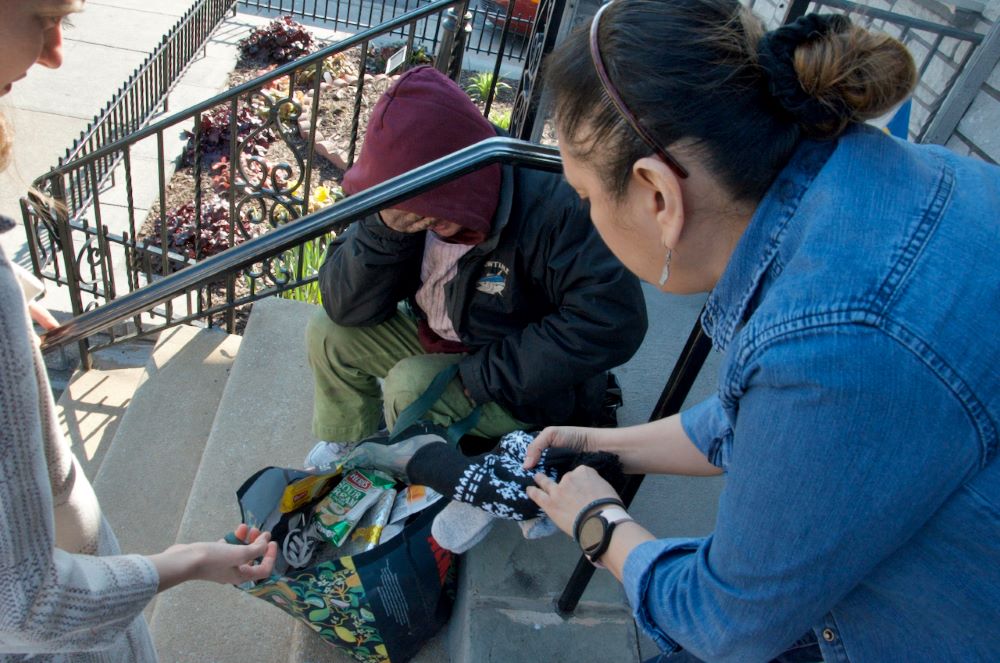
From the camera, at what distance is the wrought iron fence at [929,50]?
113 inches

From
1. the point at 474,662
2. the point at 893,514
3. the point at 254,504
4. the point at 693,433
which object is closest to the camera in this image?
the point at 893,514

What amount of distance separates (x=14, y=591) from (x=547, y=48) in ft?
8.82

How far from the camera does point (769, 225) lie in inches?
36.7

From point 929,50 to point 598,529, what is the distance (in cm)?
281

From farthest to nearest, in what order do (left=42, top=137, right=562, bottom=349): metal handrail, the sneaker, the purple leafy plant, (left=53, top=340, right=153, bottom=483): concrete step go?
1. the purple leafy plant
2. (left=53, top=340, right=153, bottom=483): concrete step
3. the sneaker
4. (left=42, top=137, right=562, bottom=349): metal handrail

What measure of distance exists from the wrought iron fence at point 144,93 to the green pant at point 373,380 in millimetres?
3496

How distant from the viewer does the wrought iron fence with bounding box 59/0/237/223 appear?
18.2 feet

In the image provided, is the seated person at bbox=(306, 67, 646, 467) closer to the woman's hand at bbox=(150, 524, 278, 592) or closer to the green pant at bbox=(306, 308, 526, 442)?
the green pant at bbox=(306, 308, 526, 442)

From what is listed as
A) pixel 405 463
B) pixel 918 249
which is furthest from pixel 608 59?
pixel 405 463

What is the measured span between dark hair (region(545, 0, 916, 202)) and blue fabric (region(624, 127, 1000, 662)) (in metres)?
0.04

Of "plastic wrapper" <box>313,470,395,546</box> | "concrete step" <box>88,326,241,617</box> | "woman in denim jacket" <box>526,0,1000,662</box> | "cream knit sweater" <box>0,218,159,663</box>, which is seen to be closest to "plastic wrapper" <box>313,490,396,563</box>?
"plastic wrapper" <box>313,470,395,546</box>

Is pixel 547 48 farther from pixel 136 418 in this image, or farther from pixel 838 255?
pixel 838 255

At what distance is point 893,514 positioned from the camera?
0.80m

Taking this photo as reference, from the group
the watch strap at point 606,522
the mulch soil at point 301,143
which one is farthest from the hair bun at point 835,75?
the mulch soil at point 301,143
